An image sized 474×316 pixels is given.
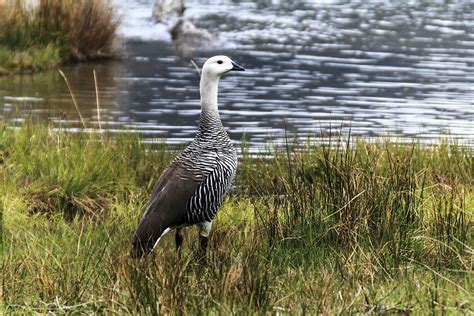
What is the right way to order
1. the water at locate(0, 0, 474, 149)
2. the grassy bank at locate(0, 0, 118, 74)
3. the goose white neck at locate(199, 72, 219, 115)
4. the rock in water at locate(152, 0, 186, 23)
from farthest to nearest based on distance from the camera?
the rock in water at locate(152, 0, 186, 23), the grassy bank at locate(0, 0, 118, 74), the water at locate(0, 0, 474, 149), the goose white neck at locate(199, 72, 219, 115)

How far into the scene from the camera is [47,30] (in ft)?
61.6

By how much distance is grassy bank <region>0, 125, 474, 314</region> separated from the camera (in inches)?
217

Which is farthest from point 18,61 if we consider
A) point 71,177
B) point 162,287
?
point 162,287

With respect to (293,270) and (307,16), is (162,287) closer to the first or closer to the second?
(293,270)

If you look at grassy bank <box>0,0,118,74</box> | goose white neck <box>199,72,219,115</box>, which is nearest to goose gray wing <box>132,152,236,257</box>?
goose white neck <box>199,72,219,115</box>

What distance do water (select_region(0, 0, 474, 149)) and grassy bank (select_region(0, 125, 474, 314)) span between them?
167cm

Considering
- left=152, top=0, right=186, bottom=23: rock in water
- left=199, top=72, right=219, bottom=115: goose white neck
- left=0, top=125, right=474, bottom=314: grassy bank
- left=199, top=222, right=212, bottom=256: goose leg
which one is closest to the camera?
left=0, top=125, right=474, bottom=314: grassy bank

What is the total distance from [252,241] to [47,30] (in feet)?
42.4

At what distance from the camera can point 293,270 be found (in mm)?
6473

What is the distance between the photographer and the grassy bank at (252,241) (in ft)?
18.1

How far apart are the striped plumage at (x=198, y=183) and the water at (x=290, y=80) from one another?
8.72 feet

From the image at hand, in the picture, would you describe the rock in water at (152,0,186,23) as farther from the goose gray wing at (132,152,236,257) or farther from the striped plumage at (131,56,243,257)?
the goose gray wing at (132,152,236,257)

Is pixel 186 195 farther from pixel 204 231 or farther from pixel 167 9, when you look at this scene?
pixel 167 9

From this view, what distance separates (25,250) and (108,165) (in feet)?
9.86
